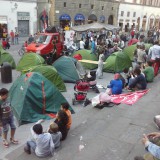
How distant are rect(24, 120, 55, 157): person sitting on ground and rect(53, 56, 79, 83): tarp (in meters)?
6.42

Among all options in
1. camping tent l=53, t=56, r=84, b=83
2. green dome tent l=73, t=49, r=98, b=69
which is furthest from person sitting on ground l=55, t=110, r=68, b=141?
green dome tent l=73, t=49, r=98, b=69

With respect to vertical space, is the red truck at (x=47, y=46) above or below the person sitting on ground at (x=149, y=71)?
above

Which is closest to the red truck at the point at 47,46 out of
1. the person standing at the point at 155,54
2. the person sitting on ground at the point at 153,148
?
the person standing at the point at 155,54

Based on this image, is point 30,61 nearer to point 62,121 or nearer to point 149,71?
point 149,71

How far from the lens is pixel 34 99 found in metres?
8.11

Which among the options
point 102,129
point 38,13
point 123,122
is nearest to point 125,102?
point 123,122

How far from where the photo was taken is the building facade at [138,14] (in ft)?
147

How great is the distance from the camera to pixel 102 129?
703 cm

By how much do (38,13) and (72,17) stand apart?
5.45 metres

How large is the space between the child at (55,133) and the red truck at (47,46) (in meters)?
9.34

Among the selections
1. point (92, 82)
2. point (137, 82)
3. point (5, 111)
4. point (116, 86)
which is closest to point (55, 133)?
point (5, 111)

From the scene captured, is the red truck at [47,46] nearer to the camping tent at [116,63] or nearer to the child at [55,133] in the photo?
the camping tent at [116,63]

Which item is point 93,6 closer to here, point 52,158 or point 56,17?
point 56,17

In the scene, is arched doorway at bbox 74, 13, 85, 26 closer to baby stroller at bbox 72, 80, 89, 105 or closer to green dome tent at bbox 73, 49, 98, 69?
green dome tent at bbox 73, 49, 98, 69
